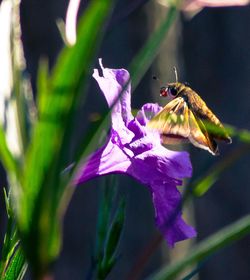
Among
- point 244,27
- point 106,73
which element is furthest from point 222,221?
point 106,73

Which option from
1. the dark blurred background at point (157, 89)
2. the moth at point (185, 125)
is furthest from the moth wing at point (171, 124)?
the dark blurred background at point (157, 89)

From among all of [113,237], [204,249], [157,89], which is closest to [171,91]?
[113,237]

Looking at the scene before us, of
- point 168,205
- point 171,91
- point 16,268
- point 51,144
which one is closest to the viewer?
point 51,144

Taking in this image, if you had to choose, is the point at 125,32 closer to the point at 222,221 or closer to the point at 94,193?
the point at 94,193

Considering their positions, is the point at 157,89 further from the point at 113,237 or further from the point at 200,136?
the point at 113,237

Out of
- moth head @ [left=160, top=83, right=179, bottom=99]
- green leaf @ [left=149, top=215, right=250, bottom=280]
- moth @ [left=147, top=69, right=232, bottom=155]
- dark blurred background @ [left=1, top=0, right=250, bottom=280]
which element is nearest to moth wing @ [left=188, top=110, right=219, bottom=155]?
moth @ [left=147, top=69, right=232, bottom=155]

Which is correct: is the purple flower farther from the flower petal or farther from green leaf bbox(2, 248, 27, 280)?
green leaf bbox(2, 248, 27, 280)

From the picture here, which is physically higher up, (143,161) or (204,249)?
(204,249)
